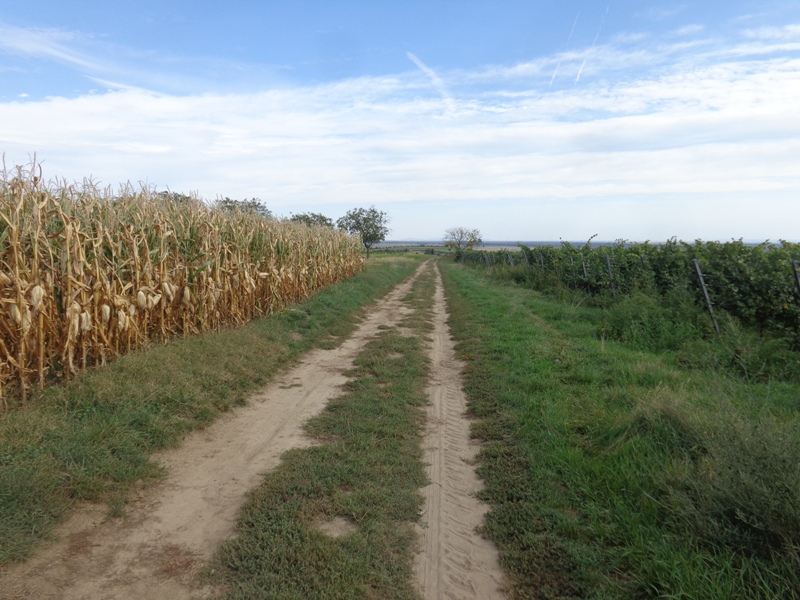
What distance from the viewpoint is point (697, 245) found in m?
12.7

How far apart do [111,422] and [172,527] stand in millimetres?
1774

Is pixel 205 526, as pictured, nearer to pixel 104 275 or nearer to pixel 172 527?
pixel 172 527

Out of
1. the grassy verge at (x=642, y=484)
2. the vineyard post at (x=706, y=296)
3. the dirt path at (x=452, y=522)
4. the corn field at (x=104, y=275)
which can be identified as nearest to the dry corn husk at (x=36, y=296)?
the corn field at (x=104, y=275)

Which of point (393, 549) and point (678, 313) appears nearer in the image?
point (393, 549)

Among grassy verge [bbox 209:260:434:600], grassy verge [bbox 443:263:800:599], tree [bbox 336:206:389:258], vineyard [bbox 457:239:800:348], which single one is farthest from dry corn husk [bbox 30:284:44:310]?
tree [bbox 336:206:389:258]

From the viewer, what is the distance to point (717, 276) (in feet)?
34.7

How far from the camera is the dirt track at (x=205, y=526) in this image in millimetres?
3232

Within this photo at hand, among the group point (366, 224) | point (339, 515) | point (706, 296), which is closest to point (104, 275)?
point (339, 515)

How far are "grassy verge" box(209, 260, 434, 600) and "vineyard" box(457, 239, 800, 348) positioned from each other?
23.8ft

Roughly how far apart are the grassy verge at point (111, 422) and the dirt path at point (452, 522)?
8.39 feet

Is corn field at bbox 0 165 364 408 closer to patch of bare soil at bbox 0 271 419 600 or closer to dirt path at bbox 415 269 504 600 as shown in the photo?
patch of bare soil at bbox 0 271 419 600

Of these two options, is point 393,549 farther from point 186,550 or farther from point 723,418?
point 723,418

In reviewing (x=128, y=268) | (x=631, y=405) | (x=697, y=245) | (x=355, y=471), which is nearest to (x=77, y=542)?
(x=355, y=471)

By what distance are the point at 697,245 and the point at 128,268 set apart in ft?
41.9
